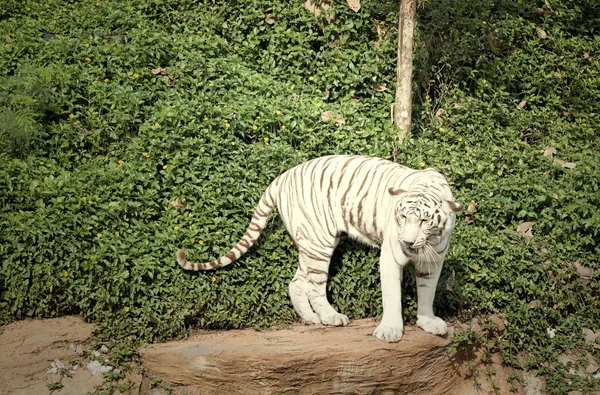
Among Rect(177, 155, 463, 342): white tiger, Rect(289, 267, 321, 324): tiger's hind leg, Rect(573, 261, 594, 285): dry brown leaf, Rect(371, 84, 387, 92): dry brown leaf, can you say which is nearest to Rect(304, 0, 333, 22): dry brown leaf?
Rect(371, 84, 387, 92): dry brown leaf

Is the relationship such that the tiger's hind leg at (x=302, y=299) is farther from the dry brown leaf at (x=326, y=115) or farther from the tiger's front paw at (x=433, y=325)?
the dry brown leaf at (x=326, y=115)

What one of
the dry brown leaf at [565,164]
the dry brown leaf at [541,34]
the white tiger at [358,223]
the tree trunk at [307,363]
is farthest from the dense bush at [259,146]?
the tree trunk at [307,363]

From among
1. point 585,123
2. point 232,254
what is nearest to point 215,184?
point 232,254

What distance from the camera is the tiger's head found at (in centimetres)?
531

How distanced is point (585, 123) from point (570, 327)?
2834 mm

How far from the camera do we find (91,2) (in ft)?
29.0

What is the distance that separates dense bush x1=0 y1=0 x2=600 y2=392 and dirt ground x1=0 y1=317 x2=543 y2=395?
0.49ft

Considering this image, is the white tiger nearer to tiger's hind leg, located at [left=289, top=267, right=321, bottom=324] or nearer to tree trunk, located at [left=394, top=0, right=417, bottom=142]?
tiger's hind leg, located at [left=289, top=267, right=321, bottom=324]

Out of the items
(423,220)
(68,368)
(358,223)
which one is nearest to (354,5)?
(358,223)

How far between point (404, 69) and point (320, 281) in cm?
255

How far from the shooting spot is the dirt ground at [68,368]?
18.1 feet

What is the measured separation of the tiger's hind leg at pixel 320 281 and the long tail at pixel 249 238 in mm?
435

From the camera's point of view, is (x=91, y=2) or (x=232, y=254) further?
(x=91, y=2)

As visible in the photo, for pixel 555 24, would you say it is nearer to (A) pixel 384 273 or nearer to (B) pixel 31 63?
(A) pixel 384 273
